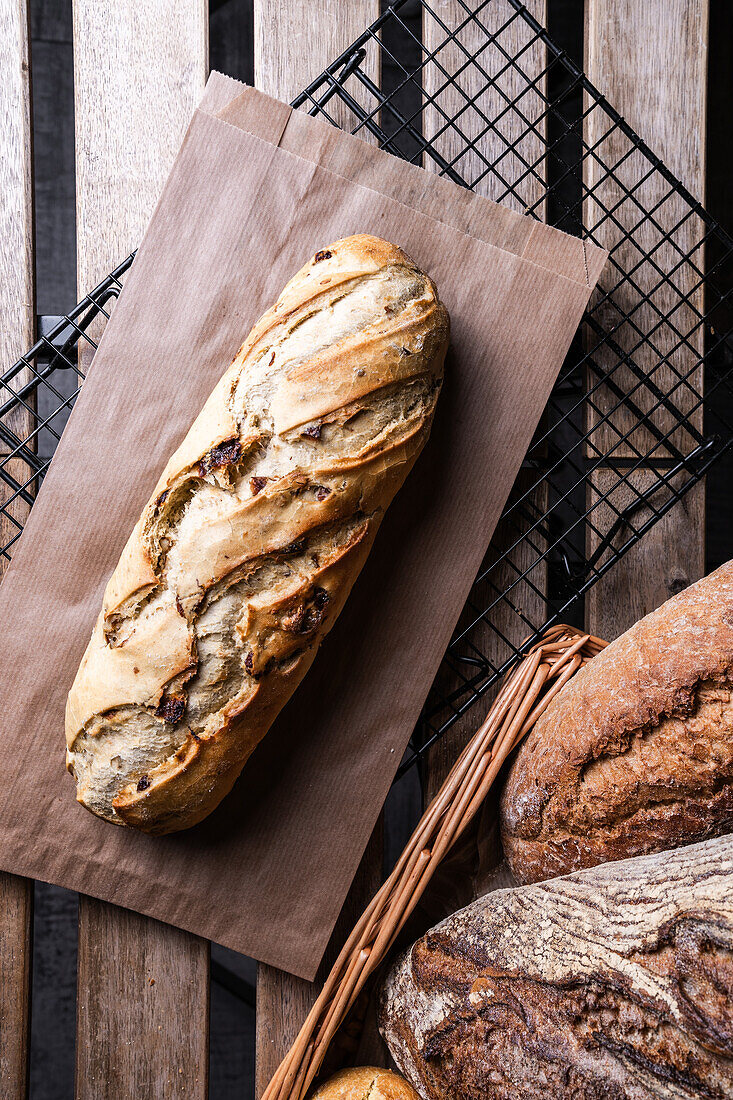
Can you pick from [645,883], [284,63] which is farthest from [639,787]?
[284,63]

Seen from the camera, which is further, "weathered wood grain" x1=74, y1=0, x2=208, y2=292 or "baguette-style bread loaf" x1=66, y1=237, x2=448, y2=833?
"weathered wood grain" x1=74, y1=0, x2=208, y2=292

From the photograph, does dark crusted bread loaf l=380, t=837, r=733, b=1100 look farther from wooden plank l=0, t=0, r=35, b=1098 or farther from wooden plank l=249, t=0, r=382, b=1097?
wooden plank l=0, t=0, r=35, b=1098

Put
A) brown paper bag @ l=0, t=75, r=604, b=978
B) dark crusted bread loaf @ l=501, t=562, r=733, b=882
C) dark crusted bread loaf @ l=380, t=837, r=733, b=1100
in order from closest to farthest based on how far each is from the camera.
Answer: dark crusted bread loaf @ l=380, t=837, r=733, b=1100 → dark crusted bread loaf @ l=501, t=562, r=733, b=882 → brown paper bag @ l=0, t=75, r=604, b=978

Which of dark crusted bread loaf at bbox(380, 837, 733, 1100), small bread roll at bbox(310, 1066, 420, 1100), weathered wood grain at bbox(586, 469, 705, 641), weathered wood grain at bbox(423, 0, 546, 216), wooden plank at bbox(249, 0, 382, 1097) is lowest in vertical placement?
small bread roll at bbox(310, 1066, 420, 1100)

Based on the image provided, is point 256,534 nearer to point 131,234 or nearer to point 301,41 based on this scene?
point 131,234

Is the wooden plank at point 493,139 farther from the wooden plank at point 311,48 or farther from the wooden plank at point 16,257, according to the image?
the wooden plank at point 16,257

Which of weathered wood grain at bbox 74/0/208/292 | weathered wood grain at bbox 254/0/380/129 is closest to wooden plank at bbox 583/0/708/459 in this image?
weathered wood grain at bbox 254/0/380/129

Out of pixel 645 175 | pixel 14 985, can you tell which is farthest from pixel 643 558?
pixel 14 985
